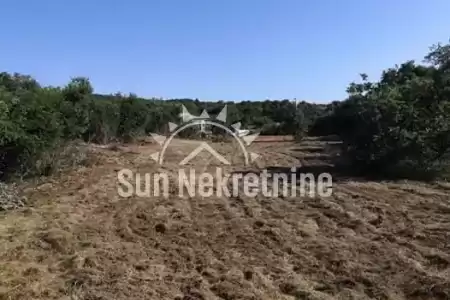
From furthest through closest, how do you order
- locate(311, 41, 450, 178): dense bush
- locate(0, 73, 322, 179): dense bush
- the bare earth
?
locate(311, 41, 450, 178): dense bush → locate(0, 73, 322, 179): dense bush → the bare earth

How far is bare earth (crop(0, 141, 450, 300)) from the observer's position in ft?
12.3

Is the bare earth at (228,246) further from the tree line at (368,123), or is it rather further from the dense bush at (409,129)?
the dense bush at (409,129)

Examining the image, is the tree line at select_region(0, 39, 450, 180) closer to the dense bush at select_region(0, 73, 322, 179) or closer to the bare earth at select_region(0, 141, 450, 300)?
the dense bush at select_region(0, 73, 322, 179)

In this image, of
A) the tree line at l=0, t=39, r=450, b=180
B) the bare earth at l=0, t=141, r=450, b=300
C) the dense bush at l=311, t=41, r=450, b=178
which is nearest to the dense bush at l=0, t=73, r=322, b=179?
the tree line at l=0, t=39, r=450, b=180

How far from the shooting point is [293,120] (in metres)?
27.2

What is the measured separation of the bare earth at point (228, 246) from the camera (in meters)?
3.76

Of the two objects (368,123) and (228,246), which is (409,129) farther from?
(228,246)

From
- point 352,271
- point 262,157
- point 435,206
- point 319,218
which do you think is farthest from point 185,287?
point 262,157

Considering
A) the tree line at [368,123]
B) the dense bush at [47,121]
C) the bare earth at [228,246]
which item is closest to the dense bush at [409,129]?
the tree line at [368,123]

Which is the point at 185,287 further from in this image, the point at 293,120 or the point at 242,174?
the point at 293,120

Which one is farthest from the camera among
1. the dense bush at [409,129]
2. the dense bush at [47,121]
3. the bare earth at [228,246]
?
the dense bush at [409,129]

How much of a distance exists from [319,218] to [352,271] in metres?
2.17

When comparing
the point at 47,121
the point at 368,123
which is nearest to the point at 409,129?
the point at 368,123

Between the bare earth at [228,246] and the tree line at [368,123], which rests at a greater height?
the tree line at [368,123]
